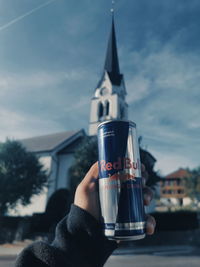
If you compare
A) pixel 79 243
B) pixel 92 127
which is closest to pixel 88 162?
pixel 79 243

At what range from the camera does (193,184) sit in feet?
123

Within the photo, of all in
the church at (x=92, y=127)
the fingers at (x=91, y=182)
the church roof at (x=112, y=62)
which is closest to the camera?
the fingers at (x=91, y=182)

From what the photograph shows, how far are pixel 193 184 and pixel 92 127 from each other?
23.6 m

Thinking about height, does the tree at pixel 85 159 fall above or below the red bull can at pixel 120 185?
above

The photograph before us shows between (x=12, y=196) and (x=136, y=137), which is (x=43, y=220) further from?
(x=136, y=137)

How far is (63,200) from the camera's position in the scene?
13719 millimetres

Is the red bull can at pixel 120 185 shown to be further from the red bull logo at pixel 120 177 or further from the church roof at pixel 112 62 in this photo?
the church roof at pixel 112 62

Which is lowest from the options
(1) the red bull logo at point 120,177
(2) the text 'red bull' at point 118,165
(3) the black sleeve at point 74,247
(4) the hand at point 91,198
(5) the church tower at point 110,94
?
(3) the black sleeve at point 74,247

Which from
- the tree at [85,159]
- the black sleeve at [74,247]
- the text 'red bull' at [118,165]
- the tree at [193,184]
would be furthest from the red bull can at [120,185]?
the tree at [193,184]

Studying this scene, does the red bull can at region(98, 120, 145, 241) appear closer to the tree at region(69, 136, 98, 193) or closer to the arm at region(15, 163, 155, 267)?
the arm at region(15, 163, 155, 267)

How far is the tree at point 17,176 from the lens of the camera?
13.1 m

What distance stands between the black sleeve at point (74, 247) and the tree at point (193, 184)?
130 feet

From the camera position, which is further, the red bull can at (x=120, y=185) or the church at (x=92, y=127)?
the church at (x=92, y=127)

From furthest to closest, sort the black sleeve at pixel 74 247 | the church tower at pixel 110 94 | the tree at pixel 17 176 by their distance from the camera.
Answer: the church tower at pixel 110 94 → the tree at pixel 17 176 → the black sleeve at pixel 74 247
